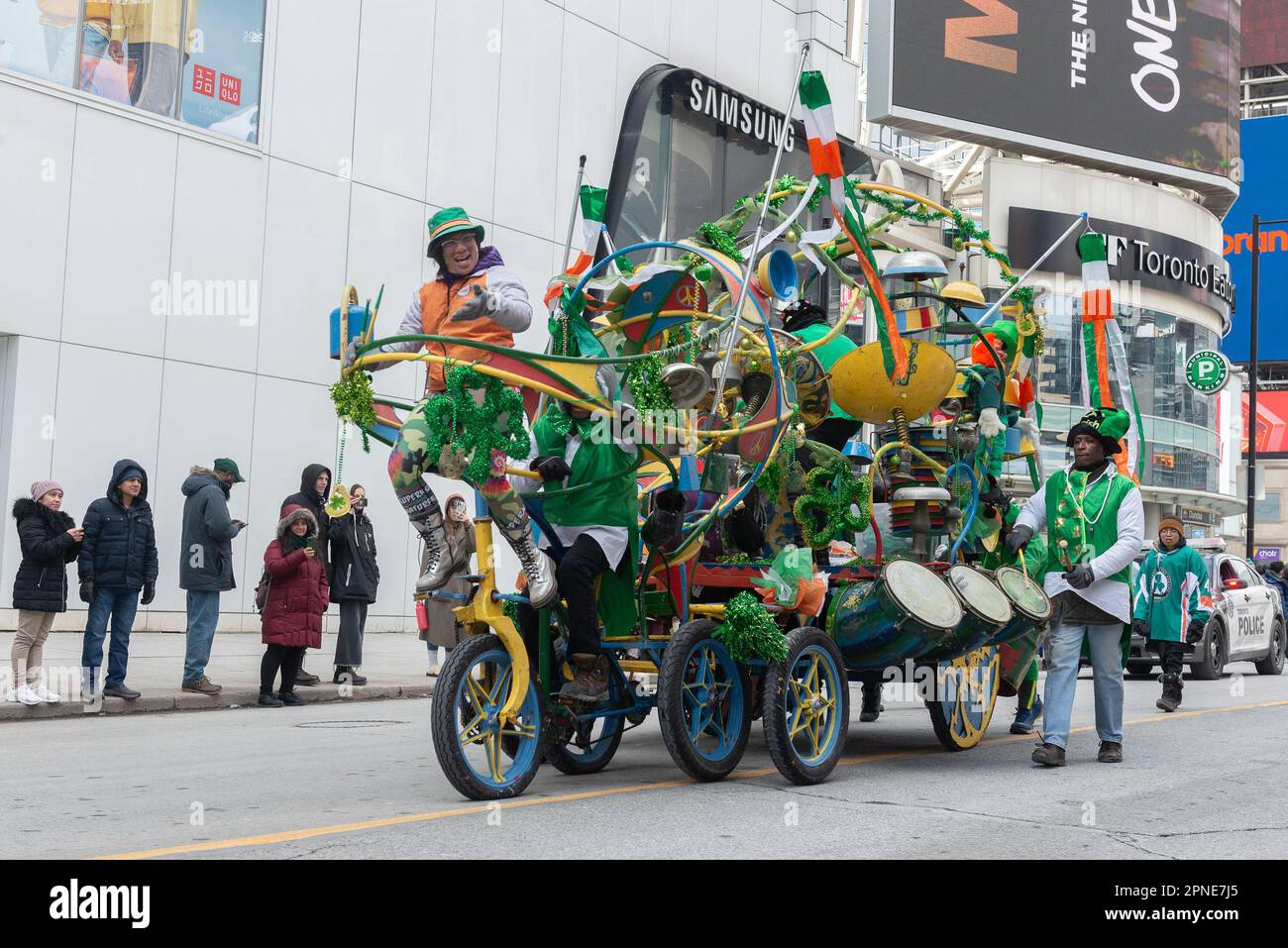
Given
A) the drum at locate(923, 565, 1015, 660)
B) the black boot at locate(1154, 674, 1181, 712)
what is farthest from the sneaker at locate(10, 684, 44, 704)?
the black boot at locate(1154, 674, 1181, 712)

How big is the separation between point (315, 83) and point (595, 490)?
14421 mm

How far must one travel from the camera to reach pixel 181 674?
1416 cm

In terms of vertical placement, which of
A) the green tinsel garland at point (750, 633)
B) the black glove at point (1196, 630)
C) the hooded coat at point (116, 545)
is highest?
the hooded coat at point (116, 545)

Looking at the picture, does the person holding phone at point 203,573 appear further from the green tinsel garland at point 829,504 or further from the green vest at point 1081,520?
the green vest at point 1081,520

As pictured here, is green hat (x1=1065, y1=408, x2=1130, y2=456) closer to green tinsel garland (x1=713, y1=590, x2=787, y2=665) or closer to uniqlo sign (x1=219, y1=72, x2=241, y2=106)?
green tinsel garland (x1=713, y1=590, x2=787, y2=665)

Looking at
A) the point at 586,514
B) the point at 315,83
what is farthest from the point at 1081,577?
the point at 315,83

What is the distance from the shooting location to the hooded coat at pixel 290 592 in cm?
1284

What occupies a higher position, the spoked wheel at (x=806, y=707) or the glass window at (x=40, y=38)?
the glass window at (x=40, y=38)

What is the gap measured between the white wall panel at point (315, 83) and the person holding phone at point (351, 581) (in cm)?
734

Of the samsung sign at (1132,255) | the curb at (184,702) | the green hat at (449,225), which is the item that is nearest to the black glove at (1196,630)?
the curb at (184,702)
